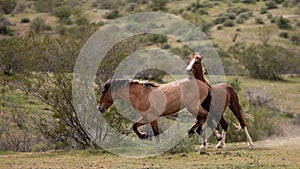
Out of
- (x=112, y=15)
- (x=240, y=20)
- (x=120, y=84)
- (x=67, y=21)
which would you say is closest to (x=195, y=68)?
(x=120, y=84)

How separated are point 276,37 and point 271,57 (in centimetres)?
1397

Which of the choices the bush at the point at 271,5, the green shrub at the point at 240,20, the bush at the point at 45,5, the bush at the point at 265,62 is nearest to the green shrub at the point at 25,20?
the bush at the point at 45,5

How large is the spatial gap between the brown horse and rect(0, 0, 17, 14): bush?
164 feet

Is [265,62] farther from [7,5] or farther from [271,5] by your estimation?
[7,5]

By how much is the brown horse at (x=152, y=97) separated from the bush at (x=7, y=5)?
164 feet

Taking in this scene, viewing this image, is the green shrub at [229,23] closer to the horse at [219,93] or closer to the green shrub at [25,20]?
the green shrub at [25,20]

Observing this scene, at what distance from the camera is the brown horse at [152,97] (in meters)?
13.4

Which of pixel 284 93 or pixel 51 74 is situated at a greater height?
pixel 51 74

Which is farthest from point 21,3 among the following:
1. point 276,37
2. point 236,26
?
point 276,37

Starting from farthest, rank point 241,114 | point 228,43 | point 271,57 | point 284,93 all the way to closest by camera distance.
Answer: point 228,43, point 271,57, point 284,93, point 241,114

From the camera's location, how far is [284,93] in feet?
121

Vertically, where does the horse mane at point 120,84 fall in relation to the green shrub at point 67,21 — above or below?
above

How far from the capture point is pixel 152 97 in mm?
13344

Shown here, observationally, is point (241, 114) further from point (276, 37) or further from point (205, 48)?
point (276, 37)
